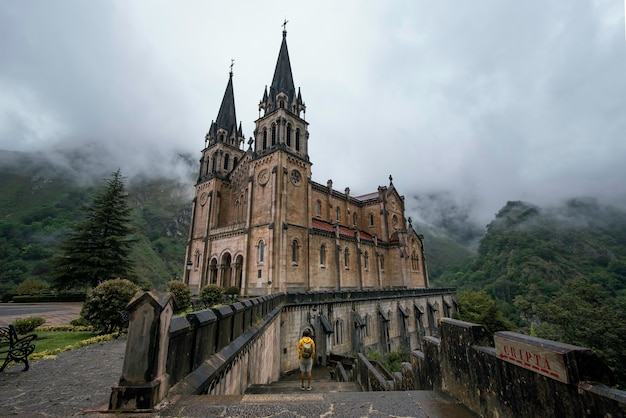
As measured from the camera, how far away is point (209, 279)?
26609mm

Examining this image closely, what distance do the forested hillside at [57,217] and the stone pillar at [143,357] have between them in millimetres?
32979

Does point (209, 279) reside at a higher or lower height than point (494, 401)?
higher

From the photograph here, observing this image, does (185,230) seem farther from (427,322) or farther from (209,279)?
(427,322)

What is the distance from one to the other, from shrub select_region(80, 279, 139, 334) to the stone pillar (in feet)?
26.0

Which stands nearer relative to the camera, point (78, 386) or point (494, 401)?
point (494, 401)

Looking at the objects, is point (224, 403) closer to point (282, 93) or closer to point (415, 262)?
point (282, 93)

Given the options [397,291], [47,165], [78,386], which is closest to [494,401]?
[78,386]

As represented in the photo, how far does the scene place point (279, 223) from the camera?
907 inches

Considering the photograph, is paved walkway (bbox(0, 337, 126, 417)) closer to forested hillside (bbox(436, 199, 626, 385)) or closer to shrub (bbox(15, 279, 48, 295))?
shrub (bbox(15, 279, 48, 295))

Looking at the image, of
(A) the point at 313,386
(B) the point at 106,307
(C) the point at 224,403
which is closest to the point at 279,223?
(B) the point at 106,307

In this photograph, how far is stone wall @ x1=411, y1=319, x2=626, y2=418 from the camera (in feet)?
5.32

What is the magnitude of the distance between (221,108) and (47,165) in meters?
121

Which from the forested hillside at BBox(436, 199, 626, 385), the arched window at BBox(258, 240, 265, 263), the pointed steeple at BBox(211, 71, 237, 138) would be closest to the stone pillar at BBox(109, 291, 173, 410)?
the arched window at BBox(258, 240, 265, 263)

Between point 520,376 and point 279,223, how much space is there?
2137cm
